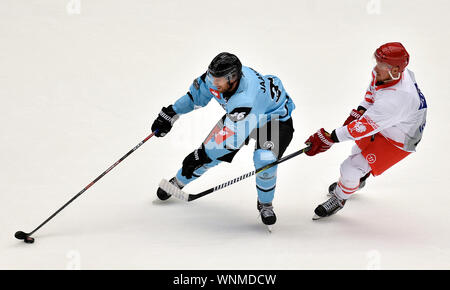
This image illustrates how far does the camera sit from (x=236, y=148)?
345 centimetres

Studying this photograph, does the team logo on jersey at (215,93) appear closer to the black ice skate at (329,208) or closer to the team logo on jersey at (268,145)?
the team logo on jersey at (268,145)

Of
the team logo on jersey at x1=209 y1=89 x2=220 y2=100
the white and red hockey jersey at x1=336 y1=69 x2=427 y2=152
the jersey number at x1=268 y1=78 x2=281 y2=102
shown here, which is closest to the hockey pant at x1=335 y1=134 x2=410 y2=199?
the white and red hockey jersey at x1=336 y1=69 x2=427 y2=152

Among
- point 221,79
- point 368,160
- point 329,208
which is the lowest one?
point 329,208

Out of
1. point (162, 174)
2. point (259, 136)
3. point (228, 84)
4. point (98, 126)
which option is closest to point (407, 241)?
point (259, 136)

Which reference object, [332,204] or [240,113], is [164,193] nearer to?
[240,113]

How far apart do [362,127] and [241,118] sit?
28.3 inches

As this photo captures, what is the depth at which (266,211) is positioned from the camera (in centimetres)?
369

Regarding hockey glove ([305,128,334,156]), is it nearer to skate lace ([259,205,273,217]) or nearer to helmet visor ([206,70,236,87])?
skate lace ([259,205,273,217])

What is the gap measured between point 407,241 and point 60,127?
3.05 metres

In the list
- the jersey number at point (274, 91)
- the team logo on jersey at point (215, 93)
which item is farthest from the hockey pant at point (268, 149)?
the team logo on jersey at point (215, 93)

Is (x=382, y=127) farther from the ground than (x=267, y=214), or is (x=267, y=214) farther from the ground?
(x=382, y=127)

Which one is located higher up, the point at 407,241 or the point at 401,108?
the point at 401,108

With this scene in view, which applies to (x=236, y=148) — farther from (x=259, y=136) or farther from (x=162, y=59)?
(x=162, y=59)

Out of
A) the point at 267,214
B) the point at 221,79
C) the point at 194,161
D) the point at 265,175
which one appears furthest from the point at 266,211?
the point at 221,79
